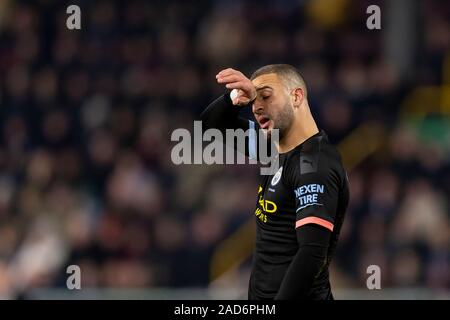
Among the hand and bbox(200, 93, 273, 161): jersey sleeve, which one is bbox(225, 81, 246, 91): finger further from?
bbox(200, 93, 273, 161): jersey sleeve

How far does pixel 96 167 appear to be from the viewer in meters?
9.54

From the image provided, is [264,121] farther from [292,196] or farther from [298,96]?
[292,196]

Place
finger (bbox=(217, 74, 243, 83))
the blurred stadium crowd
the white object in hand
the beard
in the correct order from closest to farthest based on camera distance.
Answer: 1. finger (bbox=(217, 74, 243, 83))
2. the beard
3. the white object in hand
4. the blurred stadium crowd

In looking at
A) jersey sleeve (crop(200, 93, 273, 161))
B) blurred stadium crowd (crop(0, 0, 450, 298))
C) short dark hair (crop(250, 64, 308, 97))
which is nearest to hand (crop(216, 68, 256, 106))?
short dark hair (crop(250, 64, 308, 97))

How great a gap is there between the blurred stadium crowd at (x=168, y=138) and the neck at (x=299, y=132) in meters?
4.26

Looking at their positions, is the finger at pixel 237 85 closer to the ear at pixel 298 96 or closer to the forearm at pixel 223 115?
the ear at pixel 298 96

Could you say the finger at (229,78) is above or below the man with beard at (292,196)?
above

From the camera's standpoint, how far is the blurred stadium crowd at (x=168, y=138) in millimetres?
8695

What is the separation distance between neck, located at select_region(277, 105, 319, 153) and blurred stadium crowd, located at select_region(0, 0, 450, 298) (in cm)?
426

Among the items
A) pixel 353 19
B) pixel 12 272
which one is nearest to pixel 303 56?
pixel 353 19

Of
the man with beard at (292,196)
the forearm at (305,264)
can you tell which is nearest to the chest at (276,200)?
the man with beard at (292,196)

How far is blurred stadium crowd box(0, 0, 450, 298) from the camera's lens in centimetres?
870

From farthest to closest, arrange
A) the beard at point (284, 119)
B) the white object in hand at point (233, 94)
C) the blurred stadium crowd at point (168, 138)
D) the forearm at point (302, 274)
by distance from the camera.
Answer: the blurred stadium crowd at point (168, 138) < the white object in hand at point (233, 94) < the beard at point (284, 119) < the forearm at point (302, 274)
